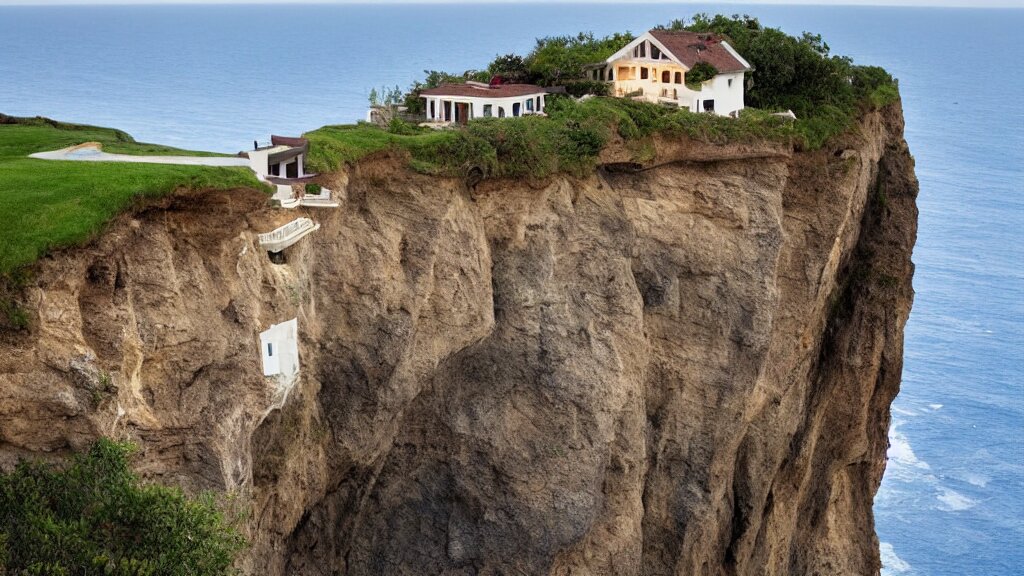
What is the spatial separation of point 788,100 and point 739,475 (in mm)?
14574

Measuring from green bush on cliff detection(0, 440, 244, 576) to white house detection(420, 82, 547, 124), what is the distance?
22.6 m

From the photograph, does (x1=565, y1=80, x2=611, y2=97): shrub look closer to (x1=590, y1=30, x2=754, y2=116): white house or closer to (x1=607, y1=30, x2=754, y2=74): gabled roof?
(x1=590, y1=30, x2=754, y2=116): white house

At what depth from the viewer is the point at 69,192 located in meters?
33.8

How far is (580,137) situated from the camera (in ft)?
156

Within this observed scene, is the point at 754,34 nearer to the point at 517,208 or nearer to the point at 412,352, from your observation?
the point at 517,208

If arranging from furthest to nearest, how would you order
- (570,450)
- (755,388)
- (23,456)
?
(755,388)
(570,450)
(23,456)

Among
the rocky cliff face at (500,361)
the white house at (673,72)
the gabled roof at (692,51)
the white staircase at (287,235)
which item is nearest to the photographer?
the rocky cliff face at (500,361)

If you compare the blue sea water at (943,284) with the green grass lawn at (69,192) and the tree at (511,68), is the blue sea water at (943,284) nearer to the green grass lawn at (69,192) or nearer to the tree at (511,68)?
the tree at (511,68)

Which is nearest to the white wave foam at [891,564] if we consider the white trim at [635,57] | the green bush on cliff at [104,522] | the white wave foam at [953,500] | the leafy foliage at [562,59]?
the white wave foam at [953,500]

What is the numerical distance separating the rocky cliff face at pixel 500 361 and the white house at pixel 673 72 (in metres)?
4.02

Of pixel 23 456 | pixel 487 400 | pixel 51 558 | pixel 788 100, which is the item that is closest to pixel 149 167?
pixel 23 456

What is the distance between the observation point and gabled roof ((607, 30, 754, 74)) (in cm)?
5534

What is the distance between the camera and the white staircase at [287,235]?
3747cm

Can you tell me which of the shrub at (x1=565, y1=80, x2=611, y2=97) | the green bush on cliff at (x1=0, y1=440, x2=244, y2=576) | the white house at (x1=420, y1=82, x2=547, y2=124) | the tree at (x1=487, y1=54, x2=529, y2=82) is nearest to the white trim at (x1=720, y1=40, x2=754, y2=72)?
the shrub at (x1=565, y1=80, x2=611, y2=97)
